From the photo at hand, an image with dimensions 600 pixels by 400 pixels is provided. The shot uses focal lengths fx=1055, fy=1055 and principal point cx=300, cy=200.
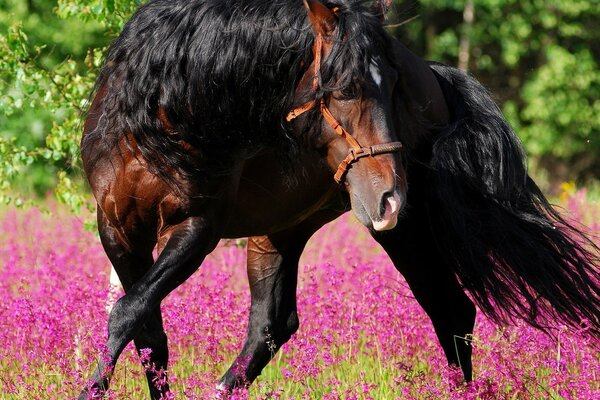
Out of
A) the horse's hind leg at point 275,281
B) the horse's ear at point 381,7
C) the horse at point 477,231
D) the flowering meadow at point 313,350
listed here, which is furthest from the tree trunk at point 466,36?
the horse's ear at point 381,7

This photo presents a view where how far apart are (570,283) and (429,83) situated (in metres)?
1.22

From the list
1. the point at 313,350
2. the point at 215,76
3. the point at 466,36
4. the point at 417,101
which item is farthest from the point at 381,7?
the point at 466,36

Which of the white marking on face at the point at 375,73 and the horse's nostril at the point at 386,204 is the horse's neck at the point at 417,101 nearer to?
the white marking on face at the point at 375,73

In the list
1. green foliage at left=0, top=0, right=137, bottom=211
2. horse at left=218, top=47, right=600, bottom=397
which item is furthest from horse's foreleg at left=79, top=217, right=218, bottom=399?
green foliage at left=0, top=0, right=137, bottom=211

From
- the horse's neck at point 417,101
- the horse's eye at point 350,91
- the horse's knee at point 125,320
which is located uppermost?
the horse's eye at point 350,91

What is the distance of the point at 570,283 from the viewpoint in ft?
17.3

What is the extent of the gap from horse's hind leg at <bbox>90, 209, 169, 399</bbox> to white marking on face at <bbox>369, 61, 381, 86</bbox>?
1.30 meters

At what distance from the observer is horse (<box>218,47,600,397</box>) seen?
205 inches

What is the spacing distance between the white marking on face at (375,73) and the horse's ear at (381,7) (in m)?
0.38

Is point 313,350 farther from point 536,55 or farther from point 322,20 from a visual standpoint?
point 536,55

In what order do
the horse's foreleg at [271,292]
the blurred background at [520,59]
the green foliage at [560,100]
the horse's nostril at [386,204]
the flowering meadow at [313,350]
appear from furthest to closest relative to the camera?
the green foliage at [560,100], the blurred background at [520,59], the horse's foreleg at [271,292], the flowering meadow at [313,350], the horse's nostril at [386,204]

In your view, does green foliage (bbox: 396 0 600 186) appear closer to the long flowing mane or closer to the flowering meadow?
the flowering meadow

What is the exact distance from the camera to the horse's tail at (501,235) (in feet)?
17.1

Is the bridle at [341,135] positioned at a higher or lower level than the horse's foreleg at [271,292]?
higher
